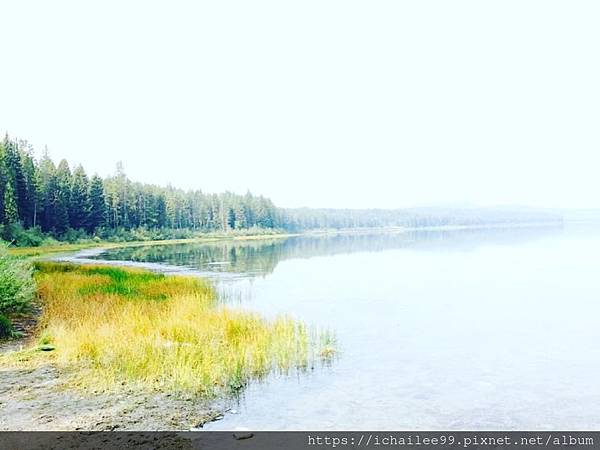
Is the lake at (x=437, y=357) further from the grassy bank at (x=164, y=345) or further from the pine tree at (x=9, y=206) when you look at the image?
the pine tree at (x=9, y=206)

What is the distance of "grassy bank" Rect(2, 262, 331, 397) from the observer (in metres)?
12.3

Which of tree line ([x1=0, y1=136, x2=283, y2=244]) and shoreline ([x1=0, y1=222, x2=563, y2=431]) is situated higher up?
tree line ([x1=0, y1=136, x2=283, y2=244])

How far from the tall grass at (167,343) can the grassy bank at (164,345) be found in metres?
0.02

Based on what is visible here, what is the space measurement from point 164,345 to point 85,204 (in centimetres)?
8828

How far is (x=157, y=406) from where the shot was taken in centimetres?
1066

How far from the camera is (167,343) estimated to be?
14.8 m

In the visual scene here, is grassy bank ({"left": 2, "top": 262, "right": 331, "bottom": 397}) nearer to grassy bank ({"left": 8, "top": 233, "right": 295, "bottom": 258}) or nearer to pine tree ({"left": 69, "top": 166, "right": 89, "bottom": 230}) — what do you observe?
grassy bank ({"left": 8, "top": 233, "right": 295, "bottom": 258})

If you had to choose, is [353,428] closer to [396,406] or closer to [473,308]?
[396,406]

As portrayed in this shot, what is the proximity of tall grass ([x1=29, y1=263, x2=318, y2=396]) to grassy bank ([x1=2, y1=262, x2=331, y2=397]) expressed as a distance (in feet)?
0.07

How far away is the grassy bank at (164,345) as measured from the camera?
1234cm

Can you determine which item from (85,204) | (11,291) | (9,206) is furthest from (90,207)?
(11,291)

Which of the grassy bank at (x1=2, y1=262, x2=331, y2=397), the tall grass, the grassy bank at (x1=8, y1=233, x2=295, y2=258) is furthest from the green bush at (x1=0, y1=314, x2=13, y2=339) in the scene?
the grassy bank at (x1=8, y1=233, x2=295, y2=258)

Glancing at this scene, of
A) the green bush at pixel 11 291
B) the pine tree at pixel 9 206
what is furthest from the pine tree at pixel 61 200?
the green bush at pixel 11 291

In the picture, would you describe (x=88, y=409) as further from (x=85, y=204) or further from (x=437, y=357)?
(x=85, y=204)
